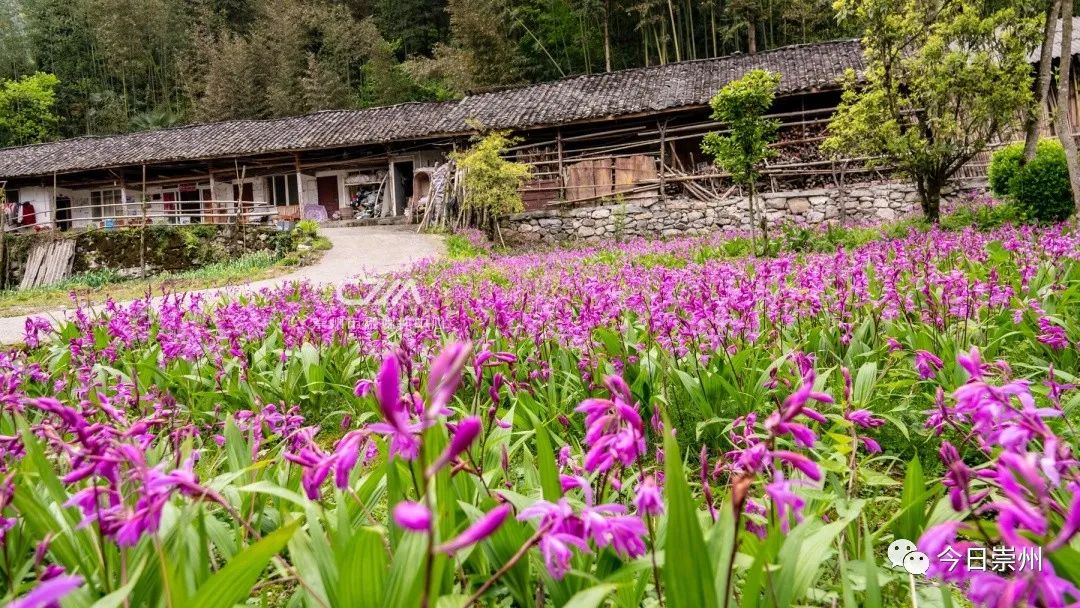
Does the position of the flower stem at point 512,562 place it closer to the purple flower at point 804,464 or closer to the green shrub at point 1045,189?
the purple flower at point 804,464

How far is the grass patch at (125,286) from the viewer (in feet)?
41.0

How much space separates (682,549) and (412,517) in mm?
686

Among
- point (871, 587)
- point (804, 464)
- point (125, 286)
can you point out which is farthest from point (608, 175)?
point (804, 464)

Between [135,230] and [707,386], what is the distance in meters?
25.6

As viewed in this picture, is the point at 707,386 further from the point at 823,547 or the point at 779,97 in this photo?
the point at 779,97

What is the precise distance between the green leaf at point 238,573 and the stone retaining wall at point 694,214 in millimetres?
18513

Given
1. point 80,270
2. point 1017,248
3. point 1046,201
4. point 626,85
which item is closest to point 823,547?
point 1017,248

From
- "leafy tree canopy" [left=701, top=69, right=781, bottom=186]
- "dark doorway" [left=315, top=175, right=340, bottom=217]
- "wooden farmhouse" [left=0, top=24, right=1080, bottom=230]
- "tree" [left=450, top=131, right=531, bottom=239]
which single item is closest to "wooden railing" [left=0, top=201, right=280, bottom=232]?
"wooden farmhouse" [left=0, top=24, right=1080, bottom=230]

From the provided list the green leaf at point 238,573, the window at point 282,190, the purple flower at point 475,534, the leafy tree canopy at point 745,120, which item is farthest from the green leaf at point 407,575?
the window at point 282,190

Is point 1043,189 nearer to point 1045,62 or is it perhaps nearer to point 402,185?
point 1045,62

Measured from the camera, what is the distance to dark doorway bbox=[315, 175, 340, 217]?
31306 millimetres

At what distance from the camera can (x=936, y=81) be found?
11.4 m

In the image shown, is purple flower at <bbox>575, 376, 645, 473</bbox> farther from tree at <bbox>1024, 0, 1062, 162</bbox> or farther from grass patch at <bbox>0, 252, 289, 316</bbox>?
tree at <bbox>1024, 0, 1062, 162</bbox>

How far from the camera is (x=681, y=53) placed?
3878cm
